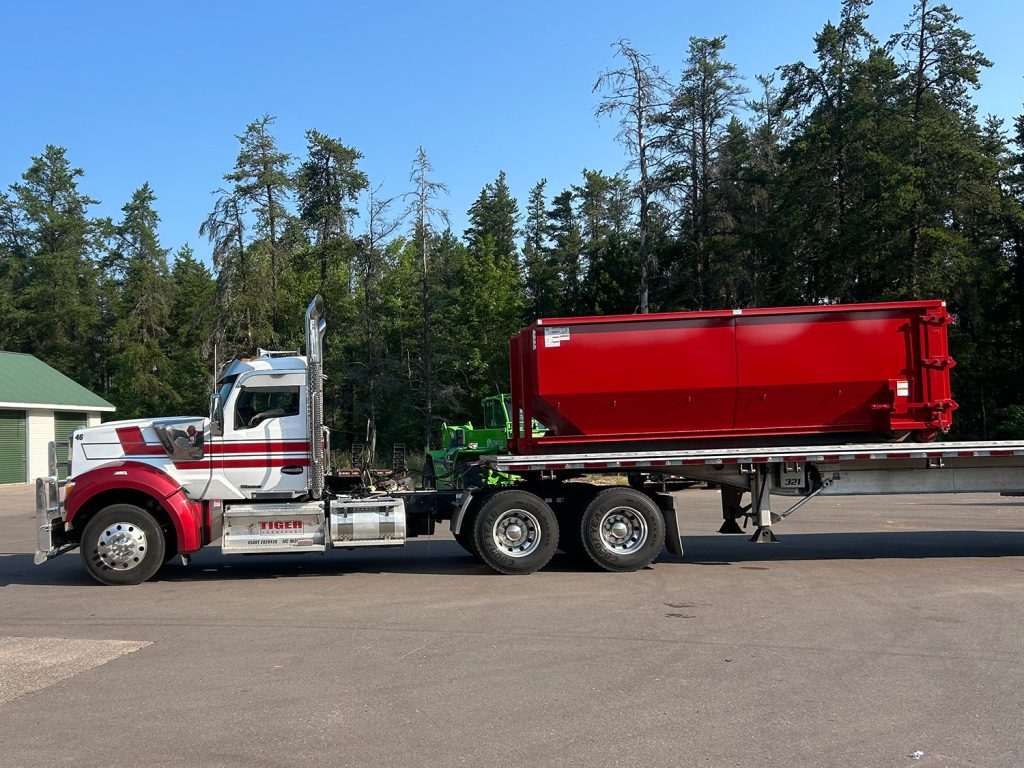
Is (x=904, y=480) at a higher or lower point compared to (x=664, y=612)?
higher

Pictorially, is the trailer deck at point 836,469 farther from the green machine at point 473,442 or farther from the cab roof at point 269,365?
the green machine at point 473,442

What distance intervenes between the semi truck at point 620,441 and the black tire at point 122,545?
0.26m

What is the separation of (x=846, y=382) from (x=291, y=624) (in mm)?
7147

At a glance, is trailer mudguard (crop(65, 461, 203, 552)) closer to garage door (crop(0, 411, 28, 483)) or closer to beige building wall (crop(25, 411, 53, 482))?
garage door (crop(0, 411, 28, 483))

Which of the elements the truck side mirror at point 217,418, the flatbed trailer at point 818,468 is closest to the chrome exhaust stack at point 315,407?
the truck side mirror at point 217,418

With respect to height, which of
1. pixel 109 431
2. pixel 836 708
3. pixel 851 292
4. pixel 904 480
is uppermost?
pixel 851 292

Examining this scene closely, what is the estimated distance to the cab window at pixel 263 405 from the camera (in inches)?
432

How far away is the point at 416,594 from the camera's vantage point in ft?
31.7

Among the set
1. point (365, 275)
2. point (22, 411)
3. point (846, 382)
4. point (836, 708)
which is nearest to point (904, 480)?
point (846, 382)

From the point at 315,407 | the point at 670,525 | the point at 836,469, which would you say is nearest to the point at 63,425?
the point at 315,407

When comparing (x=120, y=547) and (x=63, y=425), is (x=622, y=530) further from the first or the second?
(x=63, y=425)

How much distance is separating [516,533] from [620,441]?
176 centimetres

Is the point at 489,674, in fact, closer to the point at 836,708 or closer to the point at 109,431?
the point at 836,708

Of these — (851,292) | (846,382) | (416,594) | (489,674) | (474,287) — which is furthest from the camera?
(474,287)
